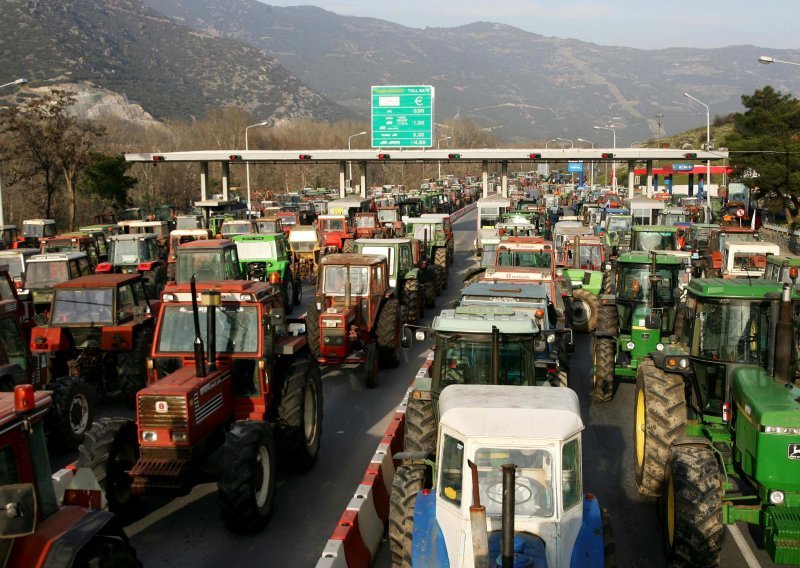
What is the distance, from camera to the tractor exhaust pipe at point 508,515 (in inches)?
177

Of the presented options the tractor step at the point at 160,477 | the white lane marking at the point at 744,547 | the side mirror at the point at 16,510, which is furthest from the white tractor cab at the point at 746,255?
the side mirror at the point at 16,510

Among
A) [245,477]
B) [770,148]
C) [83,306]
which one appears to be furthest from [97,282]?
[770,148]

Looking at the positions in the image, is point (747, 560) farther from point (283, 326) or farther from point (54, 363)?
point (54, 363)

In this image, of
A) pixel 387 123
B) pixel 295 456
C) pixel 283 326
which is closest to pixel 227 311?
pixel 283 326

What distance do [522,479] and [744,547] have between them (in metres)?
4.01

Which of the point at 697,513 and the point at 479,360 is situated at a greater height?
the point at 479,360

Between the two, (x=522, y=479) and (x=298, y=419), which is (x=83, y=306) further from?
(x=522, y=479)

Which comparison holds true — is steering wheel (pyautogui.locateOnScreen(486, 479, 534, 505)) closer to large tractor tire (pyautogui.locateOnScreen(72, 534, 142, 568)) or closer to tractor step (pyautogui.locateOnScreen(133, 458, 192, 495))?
large tractor tire (pyautogui.locateOnScreen(72, 534, 142, 568))

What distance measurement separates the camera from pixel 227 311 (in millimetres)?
9914

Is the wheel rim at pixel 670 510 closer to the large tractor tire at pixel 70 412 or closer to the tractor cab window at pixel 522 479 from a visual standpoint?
the tractor cab window at pixel 522 479

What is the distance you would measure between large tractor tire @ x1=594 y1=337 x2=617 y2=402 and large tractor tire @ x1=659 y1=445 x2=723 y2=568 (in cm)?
593

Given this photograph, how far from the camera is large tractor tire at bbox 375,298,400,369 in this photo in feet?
51.3

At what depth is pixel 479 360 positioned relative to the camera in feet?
27.8

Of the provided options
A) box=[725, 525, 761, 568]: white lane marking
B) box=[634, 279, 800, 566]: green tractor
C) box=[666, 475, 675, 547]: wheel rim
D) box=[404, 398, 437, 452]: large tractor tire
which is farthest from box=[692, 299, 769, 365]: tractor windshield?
box=[404, 398, 437, 452]: large tractor tire
